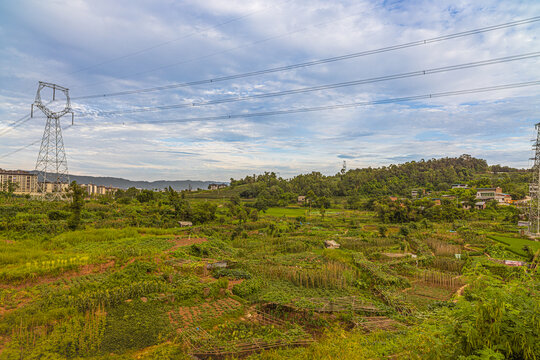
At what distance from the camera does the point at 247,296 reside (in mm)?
10992

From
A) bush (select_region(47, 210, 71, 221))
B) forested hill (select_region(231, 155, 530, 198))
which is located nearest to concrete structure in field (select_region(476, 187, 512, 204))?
forested hill (select_region(231, 155, 530, 198))

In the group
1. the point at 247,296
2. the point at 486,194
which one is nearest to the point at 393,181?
the point at 486,194

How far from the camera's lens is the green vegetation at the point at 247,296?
3.53 m

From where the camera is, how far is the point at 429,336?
346 cm

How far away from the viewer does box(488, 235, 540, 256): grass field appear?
765 inches

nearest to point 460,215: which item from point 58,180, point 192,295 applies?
point 192,295

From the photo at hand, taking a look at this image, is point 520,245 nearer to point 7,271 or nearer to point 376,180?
point 7,271

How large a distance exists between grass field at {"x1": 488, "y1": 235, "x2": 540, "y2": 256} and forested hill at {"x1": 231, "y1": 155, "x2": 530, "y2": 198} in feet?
118

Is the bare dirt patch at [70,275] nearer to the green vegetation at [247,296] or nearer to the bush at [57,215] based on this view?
the green vegetation at [247,296]

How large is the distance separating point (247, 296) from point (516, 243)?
24.5 m

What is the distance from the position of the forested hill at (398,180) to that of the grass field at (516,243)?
Answer: 118 feet

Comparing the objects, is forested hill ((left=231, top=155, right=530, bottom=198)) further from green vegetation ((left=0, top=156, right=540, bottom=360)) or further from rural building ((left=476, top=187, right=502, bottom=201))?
green vegetation ((left=0, top=156, right=540, bottom=360))

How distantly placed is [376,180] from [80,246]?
221 feet

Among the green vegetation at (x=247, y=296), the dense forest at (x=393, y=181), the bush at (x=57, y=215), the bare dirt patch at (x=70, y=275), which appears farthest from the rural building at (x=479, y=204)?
the bush at (x=57, y=215)
